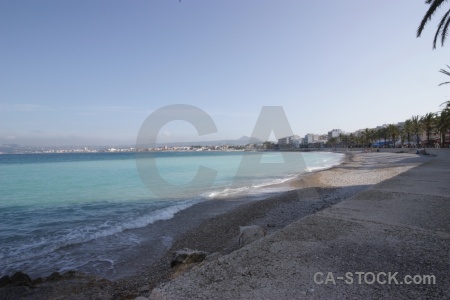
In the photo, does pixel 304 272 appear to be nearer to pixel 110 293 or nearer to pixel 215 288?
pixel 215 288

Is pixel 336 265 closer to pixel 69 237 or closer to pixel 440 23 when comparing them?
pixel 69 237

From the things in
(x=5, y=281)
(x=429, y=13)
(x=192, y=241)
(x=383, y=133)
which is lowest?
(x=192, y=241)

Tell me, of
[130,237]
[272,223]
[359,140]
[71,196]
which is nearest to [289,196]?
[272,223]

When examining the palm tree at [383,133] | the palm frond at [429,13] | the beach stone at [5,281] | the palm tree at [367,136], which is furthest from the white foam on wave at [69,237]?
the palm tree at [367,136]

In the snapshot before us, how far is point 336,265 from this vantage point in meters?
3.21

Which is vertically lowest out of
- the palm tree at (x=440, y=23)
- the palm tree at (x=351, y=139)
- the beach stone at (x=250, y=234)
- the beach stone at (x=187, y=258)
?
the beach stone at (x=187, y=258)

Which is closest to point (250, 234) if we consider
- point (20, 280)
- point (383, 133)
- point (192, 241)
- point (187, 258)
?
point (187, 258)

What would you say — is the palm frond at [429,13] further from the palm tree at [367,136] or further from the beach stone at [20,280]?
the palm tree at [367,136]

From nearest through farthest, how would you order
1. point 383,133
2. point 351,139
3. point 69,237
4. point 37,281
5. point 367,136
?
point 37,281 < point 69,237 < point 383,133 < point 367,136 < point 351,139

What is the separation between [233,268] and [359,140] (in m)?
124

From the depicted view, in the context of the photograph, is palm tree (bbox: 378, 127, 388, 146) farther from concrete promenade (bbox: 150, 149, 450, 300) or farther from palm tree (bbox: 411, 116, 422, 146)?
concrete promenade (bbox: 150, 149, 450, 300)

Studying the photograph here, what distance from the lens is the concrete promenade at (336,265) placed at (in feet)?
8.86

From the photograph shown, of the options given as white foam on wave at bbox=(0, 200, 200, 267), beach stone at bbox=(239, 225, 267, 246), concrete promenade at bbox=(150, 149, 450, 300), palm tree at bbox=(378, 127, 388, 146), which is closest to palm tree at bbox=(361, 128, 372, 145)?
palm tree at bbox=(378, 127, 388, 146)

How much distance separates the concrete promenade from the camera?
8.86 feet
